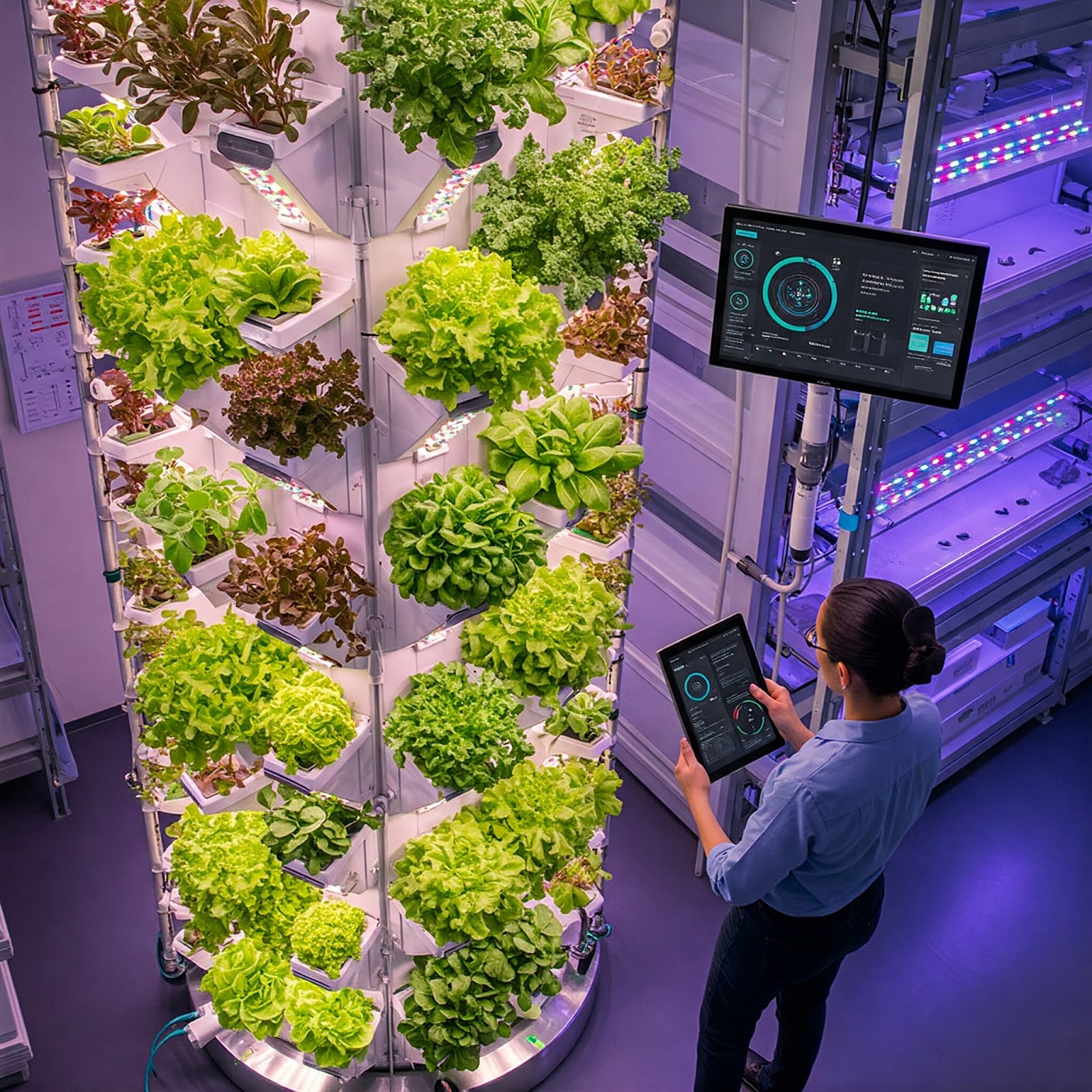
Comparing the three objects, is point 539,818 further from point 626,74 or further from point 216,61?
point 216,61

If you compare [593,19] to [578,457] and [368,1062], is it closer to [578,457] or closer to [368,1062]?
[578,457]

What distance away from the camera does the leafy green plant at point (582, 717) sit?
3689 millimetres

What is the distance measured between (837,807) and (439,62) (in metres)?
1.73

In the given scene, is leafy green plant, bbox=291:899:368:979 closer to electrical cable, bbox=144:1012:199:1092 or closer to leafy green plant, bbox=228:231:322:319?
electrical cable, bbox=144:1012:199:1092

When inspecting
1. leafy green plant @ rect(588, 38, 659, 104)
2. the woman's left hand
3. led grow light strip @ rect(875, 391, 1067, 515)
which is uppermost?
leafy green plant @ rect(588, 38, 659, 104)

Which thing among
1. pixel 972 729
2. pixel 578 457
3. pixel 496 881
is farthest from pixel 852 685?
pixel 972 729

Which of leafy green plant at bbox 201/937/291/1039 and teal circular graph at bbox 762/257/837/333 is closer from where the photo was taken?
teal circular graph at bbox 762/257/837/333

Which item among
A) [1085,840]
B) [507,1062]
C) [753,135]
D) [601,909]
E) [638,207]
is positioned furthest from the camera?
[1085,840]

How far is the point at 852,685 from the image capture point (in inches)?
118

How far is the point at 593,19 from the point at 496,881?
6.68 ft

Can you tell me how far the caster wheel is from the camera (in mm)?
4324

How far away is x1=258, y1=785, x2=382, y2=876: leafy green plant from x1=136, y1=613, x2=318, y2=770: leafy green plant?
0.22m

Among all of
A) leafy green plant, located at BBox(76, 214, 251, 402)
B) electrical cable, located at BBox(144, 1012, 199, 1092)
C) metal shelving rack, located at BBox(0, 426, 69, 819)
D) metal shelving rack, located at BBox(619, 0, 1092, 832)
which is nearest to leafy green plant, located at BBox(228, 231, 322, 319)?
leafy green plant, located at BBox(76, 214, 251, 402)

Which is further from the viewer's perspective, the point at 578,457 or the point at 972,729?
the point at 972,729
